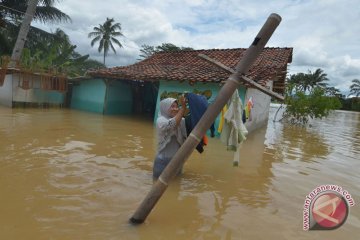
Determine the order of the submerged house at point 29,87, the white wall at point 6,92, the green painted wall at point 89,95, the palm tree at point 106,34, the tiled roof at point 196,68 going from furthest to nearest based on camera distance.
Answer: the palm tree at point 106,34 < the green painted wall at point 89,95 < the white wall at point 6,92 < the submerged house at point 29,87 < the tiled roof at point 196,68

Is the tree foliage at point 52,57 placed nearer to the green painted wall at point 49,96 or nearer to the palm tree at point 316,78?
the green painted wall at point 49,96

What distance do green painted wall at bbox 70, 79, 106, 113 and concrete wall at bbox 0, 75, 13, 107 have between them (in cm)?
360

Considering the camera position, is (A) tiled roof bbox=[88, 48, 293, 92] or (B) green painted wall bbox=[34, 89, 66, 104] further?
(B) green painted wall bbox=[34, 89, 66, 104]

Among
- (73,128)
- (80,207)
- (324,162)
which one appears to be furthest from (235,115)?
(73,128)

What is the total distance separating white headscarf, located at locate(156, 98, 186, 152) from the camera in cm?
504

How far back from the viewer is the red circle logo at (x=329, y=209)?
7.42 ft

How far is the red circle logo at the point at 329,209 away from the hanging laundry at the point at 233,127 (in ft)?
13.3

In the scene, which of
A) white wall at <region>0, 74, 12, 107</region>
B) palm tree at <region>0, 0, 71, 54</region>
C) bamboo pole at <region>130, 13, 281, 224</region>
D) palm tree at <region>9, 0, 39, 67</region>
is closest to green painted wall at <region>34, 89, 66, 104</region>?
white wall at <region>0, 74, 12, 107</region>

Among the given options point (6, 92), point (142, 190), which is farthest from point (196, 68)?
point (142, 190)

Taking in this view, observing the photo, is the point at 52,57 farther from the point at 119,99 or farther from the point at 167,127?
the point at 167,127

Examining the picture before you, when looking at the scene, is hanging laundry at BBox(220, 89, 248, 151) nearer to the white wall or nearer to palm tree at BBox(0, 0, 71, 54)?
the white wall

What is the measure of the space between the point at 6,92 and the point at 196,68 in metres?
9.46

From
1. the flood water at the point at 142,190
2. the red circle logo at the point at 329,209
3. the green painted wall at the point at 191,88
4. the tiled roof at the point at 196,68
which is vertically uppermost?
the tiled roof at the point at 196,68

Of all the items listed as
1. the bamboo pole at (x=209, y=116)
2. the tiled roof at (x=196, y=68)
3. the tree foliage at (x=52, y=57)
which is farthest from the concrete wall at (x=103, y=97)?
the bamboo pole at (x=209, y=116)
